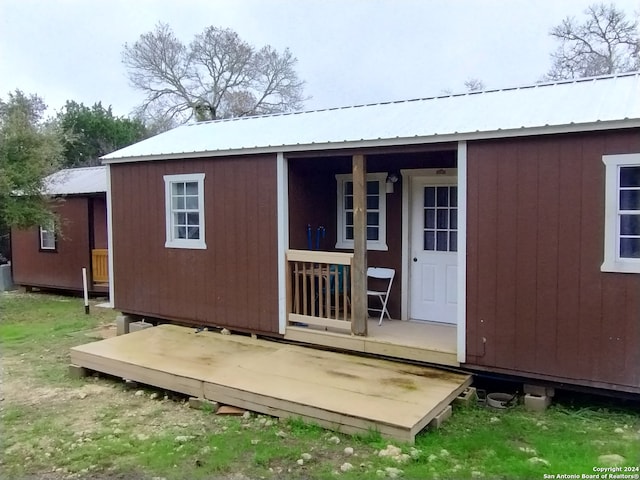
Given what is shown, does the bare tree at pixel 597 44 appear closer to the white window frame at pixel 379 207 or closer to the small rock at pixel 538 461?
the white window frame at pixel 379 207

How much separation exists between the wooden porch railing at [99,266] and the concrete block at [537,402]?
9477 mm

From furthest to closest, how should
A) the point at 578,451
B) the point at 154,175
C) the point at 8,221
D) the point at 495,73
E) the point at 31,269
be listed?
1. the point at 495,73
2. the point at 31,269
3. the point at 8,221
4. the point at 154,175
5. the point at 578,451

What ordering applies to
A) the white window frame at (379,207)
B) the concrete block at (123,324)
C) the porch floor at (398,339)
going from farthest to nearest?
the concrete block at (123,324) → the white window frame at (379,207) → the porch floor at (398,339)

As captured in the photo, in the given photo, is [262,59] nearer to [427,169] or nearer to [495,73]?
[495,73]

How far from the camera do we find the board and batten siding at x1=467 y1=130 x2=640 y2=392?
4371 millimetres

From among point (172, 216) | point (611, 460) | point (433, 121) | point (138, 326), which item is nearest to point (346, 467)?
point (611, 460)

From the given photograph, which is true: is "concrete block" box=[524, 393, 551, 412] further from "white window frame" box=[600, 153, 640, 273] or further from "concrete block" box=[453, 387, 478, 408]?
"white window frame" box=[600, 153, 640, 273]

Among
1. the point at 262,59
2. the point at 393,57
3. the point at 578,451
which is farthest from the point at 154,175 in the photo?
the point at 262,59

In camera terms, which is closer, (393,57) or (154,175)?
(154,175)

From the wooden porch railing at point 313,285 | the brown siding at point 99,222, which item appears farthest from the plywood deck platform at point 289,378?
the brown siding at point 99,222

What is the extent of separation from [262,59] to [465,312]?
25.3m

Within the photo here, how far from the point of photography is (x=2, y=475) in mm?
3748

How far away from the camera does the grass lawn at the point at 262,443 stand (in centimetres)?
357

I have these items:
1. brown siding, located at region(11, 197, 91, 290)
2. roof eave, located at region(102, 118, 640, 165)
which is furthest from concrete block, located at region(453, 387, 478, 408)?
brown siding, located at region(11, 197, 91, 290)
